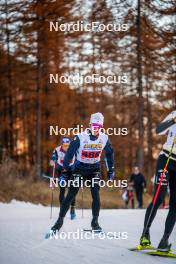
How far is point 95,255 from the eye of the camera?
6586 millimetres

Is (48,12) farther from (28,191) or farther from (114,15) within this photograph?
(28,191)

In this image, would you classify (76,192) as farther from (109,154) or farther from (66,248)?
(66,248)

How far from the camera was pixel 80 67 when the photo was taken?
95.5 ft

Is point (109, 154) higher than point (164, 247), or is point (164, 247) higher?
point (109, 154)

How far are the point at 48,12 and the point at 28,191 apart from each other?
8.87 m

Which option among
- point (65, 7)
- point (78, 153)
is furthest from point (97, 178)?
point (65, 7)
